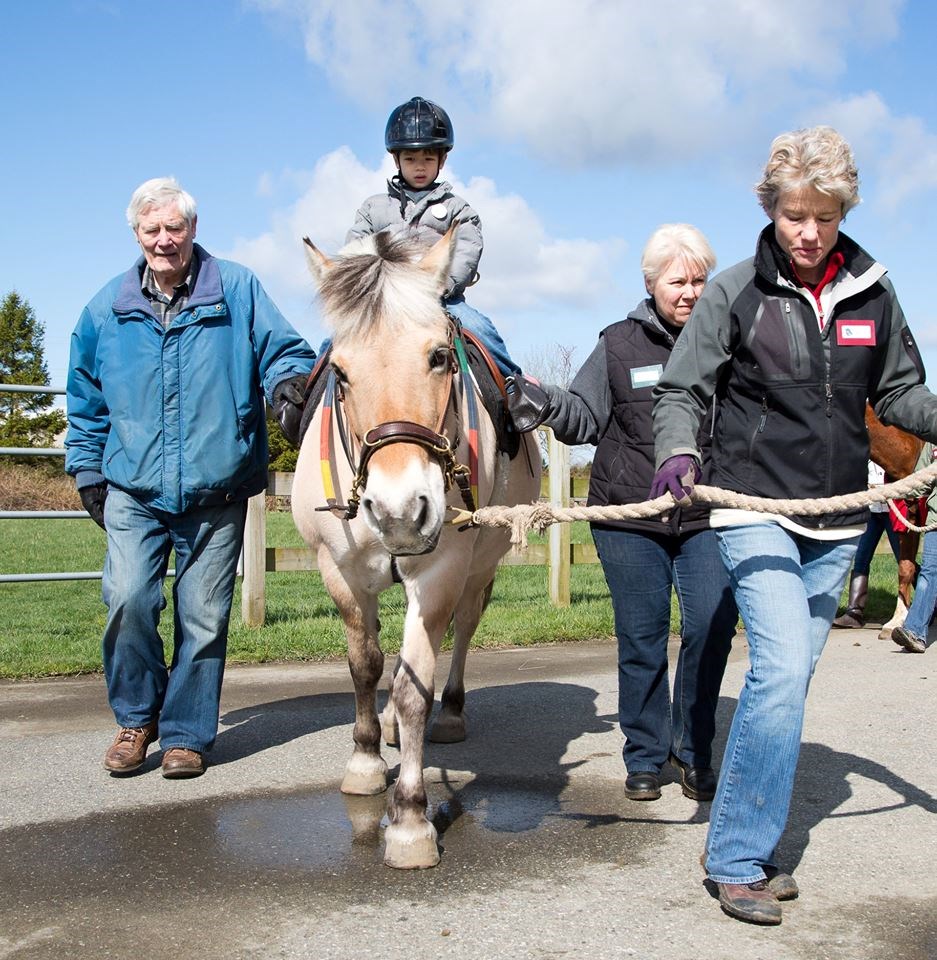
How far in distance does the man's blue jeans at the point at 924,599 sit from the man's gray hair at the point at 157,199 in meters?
5.97

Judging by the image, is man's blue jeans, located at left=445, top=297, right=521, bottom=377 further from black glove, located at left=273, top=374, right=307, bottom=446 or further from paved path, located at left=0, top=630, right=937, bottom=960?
paved path, located at left=0, top=630, right=937, bottom=960

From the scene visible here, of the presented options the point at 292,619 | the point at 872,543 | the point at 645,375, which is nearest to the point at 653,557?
the point at 645,375

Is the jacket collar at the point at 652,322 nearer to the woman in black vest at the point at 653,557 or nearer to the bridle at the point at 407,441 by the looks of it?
the woman in black vest at the point at 653,557

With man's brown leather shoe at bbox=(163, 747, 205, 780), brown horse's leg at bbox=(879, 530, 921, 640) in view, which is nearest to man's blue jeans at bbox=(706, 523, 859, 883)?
man's brown leather shoe at bbox=(163, 747, 205, 780)

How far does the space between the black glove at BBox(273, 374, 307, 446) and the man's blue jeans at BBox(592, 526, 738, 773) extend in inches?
58.2

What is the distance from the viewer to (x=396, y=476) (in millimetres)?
3449

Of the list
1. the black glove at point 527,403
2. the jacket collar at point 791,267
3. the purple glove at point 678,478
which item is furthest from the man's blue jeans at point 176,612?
the jacket collar at point 791,267

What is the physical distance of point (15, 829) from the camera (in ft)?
13.9

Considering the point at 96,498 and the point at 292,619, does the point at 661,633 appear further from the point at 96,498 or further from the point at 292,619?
the point at 292,619

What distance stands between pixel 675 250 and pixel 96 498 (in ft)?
9.67

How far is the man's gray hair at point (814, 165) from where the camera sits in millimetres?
3318

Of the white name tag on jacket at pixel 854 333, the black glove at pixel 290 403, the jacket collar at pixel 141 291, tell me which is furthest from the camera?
the jacket collar at pixel 141 291

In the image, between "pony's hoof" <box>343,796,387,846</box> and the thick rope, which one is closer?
the thick rope

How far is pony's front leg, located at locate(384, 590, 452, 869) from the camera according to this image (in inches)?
151
